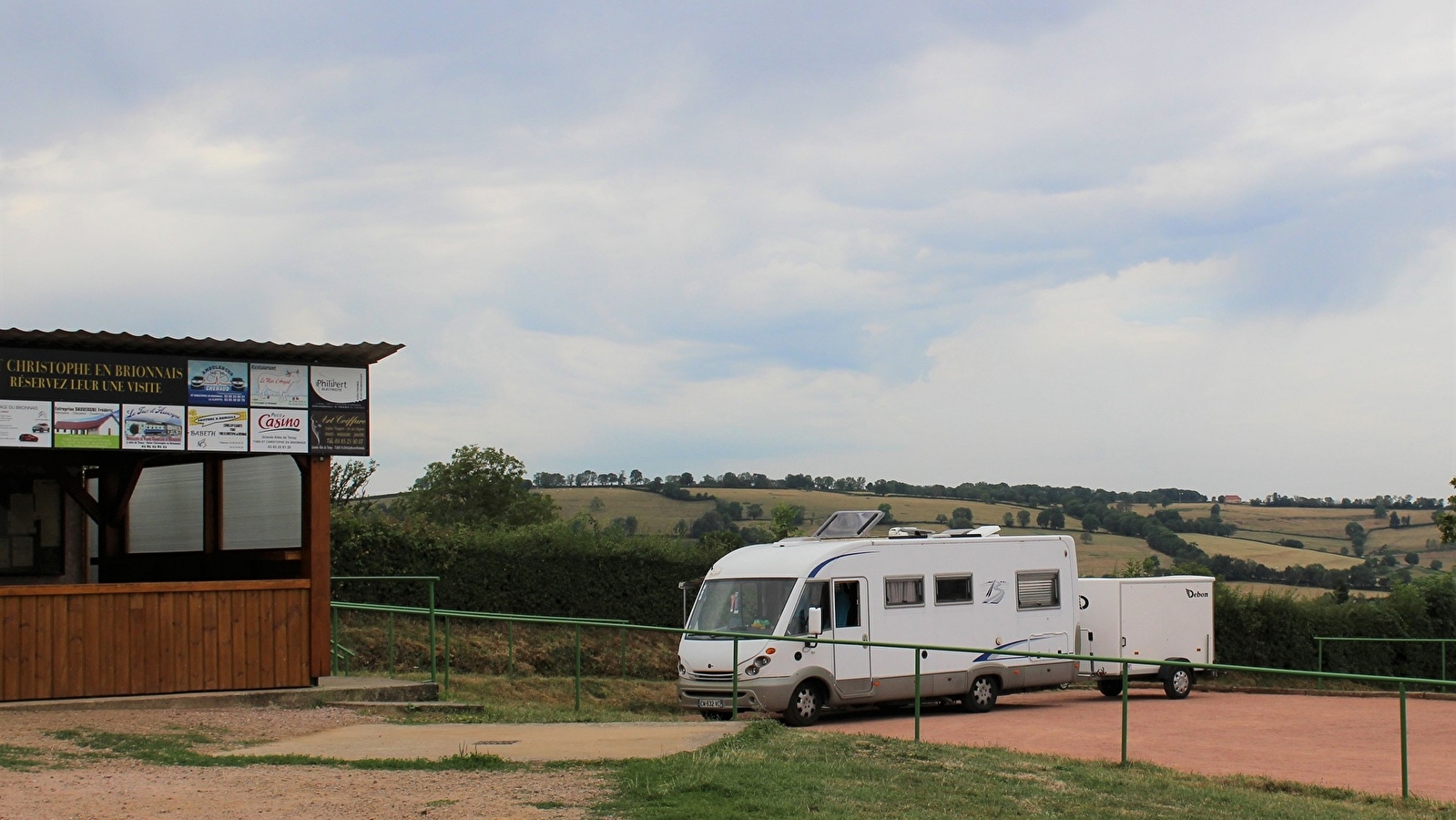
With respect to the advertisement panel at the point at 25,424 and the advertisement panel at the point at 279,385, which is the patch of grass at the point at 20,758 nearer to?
the advertisement panel at the point at 25,424

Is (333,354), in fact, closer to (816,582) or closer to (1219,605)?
(816,582)

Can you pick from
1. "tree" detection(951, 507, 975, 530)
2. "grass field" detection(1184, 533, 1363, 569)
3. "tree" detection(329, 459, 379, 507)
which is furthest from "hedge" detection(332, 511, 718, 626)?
"grass field" detection(1184, 533, 1363, 569)

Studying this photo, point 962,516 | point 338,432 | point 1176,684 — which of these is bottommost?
point 1176,684

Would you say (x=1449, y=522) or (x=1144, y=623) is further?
(x=1449, y=522)

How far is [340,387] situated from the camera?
14.4 meters

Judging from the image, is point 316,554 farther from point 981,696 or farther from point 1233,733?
point 981,696

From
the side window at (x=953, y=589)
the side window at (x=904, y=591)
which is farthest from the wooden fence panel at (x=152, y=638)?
the side window at (x=953, y=589)

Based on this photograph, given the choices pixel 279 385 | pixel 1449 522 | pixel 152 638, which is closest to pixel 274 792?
pixel 152 638

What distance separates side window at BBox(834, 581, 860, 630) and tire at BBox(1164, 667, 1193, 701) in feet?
24.8

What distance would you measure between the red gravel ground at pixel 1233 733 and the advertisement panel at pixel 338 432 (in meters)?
6.06

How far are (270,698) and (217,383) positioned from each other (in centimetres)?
328

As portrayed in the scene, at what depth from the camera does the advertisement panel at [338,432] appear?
14172 mm

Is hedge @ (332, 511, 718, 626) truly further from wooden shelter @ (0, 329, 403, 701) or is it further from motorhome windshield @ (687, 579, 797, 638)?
wooden shelter @ (0, 329, 403, 701)

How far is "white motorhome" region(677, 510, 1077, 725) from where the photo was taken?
17656 millimetres
